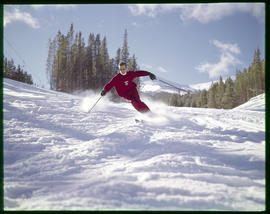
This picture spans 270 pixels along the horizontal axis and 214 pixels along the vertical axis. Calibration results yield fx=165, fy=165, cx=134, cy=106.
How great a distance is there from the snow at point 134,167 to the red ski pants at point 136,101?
0.96 metres

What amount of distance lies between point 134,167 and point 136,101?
2.76 metres

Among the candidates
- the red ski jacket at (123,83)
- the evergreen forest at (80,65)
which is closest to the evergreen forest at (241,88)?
the evergreen forest at (80,65)

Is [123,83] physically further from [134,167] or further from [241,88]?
[241,88]

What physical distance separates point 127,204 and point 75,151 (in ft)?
4.27

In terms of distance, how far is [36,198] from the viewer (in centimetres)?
163

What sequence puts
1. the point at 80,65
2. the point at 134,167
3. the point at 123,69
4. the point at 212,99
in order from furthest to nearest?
the point at 212,99 → the point at 80,65 → the point at 123,69 → the point at 134,167

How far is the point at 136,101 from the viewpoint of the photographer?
183 inches

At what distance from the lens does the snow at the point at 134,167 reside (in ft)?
5.20

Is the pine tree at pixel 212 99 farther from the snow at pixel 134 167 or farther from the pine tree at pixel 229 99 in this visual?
the snow at pixel 134 167

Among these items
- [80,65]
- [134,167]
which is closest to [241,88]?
[80,65]

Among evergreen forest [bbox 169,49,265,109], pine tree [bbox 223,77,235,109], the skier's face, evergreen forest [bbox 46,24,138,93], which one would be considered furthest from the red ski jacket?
pine tree [bbox 223,77,235,109]

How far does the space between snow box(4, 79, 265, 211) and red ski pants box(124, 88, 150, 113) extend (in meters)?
0.96

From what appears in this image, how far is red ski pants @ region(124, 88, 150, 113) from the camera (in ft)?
14.9
